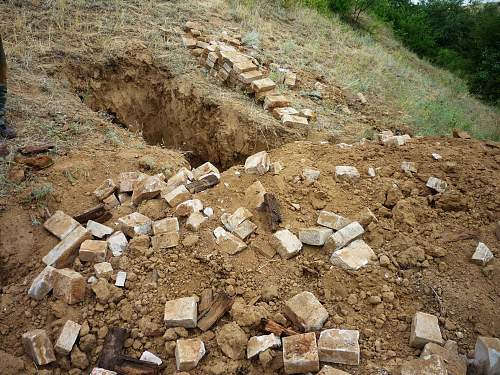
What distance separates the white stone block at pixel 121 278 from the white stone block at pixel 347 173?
2.05 metres

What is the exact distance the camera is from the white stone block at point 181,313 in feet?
8.00

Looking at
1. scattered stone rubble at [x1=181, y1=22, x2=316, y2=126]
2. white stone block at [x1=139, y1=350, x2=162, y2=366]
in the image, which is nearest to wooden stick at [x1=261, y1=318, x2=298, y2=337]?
white stone block at [x1=139, y1=350, x2=162, y2=366]

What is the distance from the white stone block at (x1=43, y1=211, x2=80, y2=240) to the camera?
119 inches

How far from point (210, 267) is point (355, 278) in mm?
Answer: 1056

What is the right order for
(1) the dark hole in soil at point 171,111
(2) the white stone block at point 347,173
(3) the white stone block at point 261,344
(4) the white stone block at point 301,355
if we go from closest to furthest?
(4) the white stone block at point 301,355 → (3) the white stone block at point 261,344 → (2) the white stone block at point 347,173 → (1) the dark hole in soil at point 171,111

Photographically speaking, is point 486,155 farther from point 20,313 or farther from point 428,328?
point 20,313

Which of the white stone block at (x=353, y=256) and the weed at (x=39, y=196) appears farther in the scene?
the weed at (x=39, y=196)

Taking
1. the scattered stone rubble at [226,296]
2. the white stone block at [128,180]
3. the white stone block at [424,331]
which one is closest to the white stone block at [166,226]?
the scattered stone rubble at [226,296]

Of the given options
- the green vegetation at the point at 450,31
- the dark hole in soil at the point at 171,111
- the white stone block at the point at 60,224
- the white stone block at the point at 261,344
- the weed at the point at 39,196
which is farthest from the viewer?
the green vegetation at the point at 450,31

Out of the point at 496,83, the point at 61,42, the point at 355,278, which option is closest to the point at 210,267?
the point at 355,278

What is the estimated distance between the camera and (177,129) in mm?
5805

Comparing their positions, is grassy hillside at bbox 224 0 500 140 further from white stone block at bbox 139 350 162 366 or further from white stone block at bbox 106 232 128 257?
white stone block at bbox 139 350 162 366

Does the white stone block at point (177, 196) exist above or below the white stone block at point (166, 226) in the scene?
above

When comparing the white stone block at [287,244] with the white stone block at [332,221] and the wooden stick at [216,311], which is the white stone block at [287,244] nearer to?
the white stone block at [332,221]
